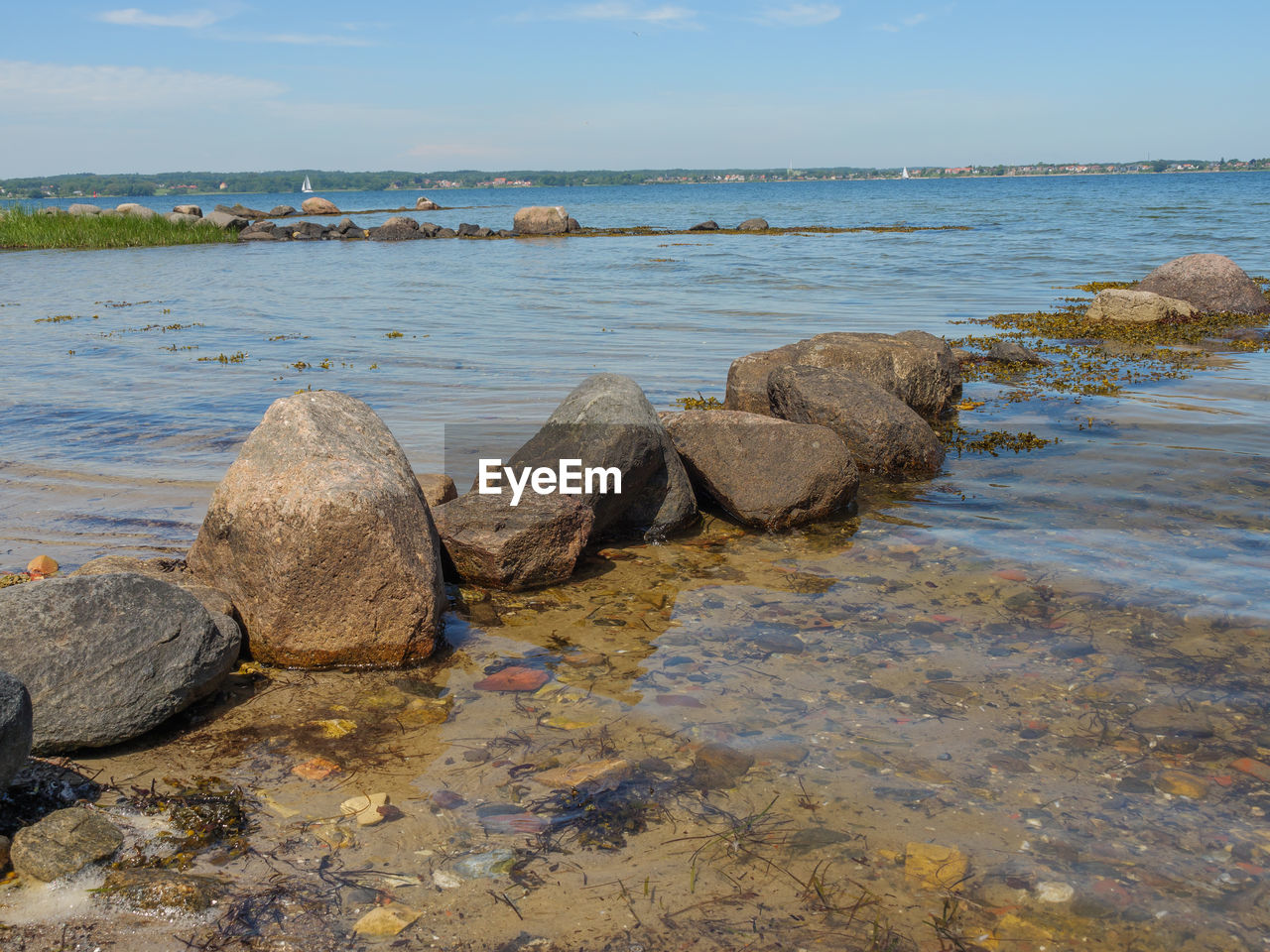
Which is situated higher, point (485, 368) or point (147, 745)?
point (485, 368)

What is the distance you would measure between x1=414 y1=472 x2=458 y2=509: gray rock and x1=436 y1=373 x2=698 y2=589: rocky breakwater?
1.18 feet

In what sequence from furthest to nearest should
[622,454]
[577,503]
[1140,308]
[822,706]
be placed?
[1140,308] < [622,454] < [577,503] < [822,706]

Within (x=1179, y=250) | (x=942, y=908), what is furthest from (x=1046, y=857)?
(x=1179, y=250)

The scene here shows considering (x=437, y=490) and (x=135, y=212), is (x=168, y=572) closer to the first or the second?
(x=437, y=490)

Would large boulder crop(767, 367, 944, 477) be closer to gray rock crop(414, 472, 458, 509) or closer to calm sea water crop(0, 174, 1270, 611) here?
calm sea water crop(0, 174, 1270, 611)

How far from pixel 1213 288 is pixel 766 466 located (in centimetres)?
1445

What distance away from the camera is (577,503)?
6695 millimetres

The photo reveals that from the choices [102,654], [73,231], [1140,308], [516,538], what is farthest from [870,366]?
[73,231]

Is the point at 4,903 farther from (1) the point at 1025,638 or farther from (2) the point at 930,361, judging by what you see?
(2) the point at 930,361

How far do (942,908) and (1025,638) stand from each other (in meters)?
2.56

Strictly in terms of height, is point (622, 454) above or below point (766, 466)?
above

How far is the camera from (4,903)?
324 centimetres

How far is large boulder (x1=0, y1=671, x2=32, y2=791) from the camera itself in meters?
3.54

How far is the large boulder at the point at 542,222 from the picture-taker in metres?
52.2
